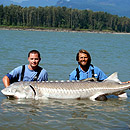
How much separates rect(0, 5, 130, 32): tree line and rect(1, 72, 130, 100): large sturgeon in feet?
432

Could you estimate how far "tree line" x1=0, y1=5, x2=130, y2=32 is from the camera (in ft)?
473

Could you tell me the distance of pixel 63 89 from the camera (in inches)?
312

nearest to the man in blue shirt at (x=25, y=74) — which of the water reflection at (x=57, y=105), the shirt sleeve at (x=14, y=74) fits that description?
the shirt sleeve at (x=14, y=74)

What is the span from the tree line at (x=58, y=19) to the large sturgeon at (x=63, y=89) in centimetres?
13170

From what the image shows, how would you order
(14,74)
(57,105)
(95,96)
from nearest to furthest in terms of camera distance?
(57,105), (14,74), (95,96)

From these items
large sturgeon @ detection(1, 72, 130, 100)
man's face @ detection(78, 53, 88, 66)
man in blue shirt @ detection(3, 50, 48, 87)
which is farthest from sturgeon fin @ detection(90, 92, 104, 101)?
man in blue shirt @ detection(3, 50, 48, 87)

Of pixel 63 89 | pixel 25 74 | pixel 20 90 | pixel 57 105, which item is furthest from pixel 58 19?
pixel 57 105

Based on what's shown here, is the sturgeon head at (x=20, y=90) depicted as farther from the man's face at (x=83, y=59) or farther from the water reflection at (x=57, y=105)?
the man's face at (x=83, y=59)

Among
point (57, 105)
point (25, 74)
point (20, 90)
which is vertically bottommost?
point (57, 105)

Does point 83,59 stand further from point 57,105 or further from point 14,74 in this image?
point 14,74

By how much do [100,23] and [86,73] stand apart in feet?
555

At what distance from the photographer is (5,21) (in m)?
136

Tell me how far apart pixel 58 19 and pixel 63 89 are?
152 m

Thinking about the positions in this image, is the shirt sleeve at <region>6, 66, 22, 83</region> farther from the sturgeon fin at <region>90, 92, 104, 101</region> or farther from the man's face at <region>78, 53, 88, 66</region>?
the sturgeon fin at <region>90, 92, 104, 101</region>
